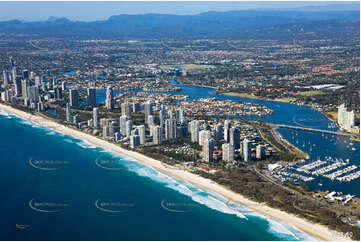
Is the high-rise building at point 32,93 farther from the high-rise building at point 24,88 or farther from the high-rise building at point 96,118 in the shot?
the high-rise building at point 96,118

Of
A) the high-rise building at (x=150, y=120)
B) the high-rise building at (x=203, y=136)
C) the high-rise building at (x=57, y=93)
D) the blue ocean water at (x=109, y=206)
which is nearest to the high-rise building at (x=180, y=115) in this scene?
the high-rise building at (x=150, y=120)

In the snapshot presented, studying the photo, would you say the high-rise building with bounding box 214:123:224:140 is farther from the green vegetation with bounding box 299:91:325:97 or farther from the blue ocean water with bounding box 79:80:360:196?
the green vegetation with bounding box 299:91:325:97

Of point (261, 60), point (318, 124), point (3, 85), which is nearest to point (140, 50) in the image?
point (261, 60)

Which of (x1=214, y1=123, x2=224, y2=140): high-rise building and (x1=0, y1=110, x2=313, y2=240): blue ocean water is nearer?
(x1=0, y1=110, x2=313, y2=240): blue ocean water

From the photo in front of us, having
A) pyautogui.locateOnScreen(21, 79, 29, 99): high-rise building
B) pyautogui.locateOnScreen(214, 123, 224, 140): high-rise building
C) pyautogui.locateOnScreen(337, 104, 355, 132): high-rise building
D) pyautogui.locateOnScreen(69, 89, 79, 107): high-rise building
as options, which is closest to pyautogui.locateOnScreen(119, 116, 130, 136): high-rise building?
pyautogui.locateOnScreen(214, 123, 224, 140): high-rise building

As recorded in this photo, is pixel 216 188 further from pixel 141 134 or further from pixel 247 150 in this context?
pixel 141 134

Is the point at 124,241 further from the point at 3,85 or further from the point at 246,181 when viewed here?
the point at 3,85
